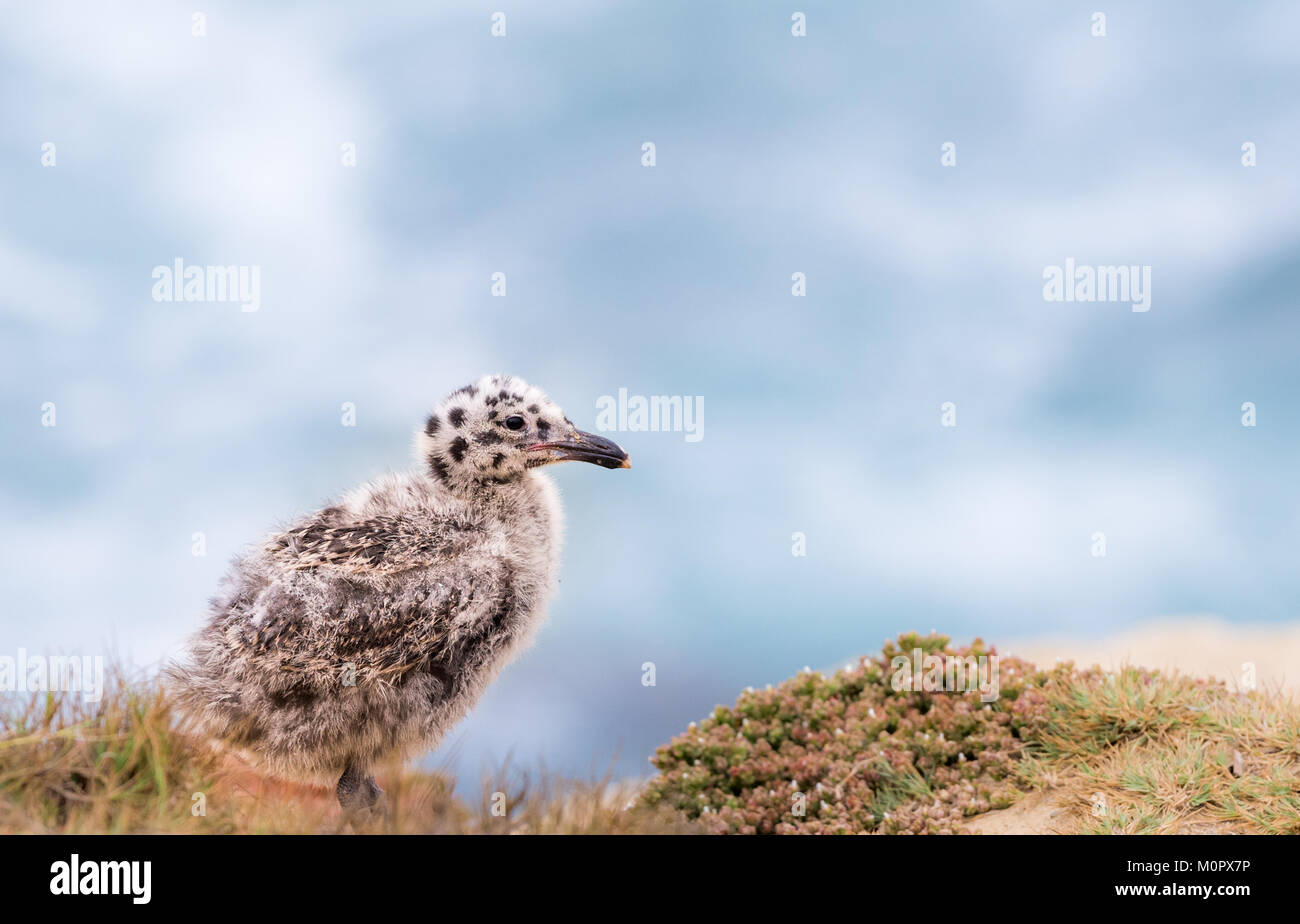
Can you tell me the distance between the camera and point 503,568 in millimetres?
4848

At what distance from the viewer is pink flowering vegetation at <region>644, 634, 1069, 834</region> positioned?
571cm

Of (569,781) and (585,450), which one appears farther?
(585,450)

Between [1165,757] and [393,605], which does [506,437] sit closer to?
[393,605]

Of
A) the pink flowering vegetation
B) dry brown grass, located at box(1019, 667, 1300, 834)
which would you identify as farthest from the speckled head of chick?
dry brown grass, located at box(1019, 667, 1300, 834)

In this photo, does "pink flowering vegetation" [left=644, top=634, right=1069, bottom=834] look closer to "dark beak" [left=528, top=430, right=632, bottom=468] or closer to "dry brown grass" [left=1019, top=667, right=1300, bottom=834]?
"dry brown grass" [left=1019, top=667, right=1300, bottom=834]

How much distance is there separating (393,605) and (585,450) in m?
1.21

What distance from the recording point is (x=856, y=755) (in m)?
6.18

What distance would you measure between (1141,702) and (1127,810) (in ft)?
3.22

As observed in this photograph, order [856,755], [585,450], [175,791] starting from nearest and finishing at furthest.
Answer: [175,791] < [585,450] < [856,755]

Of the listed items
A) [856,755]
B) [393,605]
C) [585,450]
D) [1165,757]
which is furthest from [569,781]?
[1165,757]

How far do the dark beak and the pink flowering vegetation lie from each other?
216 centimetres
